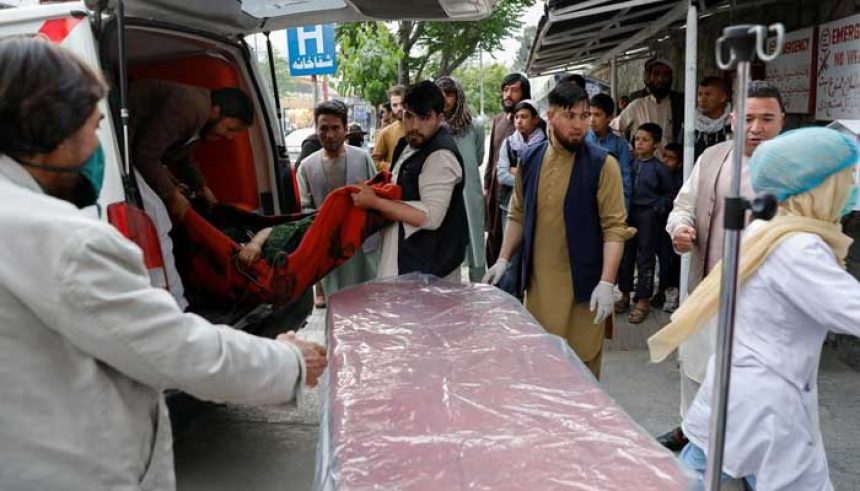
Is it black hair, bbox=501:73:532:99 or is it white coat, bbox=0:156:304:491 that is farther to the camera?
black hair, bbox=501:73:532:99

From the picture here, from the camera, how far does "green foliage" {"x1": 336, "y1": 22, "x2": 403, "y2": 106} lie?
1148 cm

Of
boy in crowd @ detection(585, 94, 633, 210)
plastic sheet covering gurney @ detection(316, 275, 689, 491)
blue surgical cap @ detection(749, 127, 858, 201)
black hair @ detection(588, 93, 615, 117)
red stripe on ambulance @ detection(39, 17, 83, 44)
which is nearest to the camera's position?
plastic sheet covering gurney @ detection(316, 275, 689, 491)

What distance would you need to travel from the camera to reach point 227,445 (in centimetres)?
364

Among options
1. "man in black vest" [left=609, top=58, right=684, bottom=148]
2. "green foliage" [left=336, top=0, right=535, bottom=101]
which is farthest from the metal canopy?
"green foliage" [left=336, top=0, right=535, bottom=101]

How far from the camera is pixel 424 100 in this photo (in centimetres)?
319

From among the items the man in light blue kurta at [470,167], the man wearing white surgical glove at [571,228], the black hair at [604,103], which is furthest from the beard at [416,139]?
the black hair at [604,103]

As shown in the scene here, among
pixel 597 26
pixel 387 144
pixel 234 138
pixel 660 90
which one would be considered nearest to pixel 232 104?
pixel 234 138

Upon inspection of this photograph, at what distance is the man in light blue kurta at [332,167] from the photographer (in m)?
4.76

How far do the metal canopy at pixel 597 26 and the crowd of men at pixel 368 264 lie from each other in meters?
1.64

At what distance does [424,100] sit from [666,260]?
9.37 ft

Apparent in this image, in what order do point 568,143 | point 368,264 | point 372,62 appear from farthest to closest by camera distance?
point 372,62
point 368,264
point 568,143

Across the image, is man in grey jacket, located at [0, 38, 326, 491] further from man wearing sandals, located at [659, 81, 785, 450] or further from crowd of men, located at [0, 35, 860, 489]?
man wearing sandals, located at [659, 81, 785, 450]

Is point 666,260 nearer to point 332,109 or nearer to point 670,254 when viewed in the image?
point 670,254

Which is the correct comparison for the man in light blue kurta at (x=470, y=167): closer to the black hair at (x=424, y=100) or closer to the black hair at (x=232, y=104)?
the black hair at (x=232, y=104)
